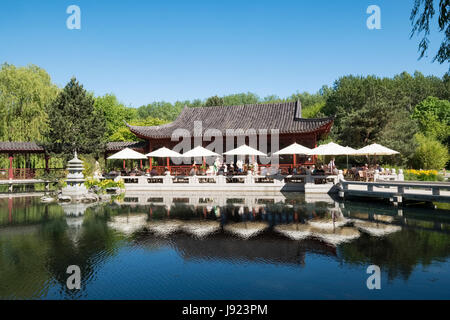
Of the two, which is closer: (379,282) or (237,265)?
(379,282)

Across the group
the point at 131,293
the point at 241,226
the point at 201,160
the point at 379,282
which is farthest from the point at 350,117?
the point at 131,293

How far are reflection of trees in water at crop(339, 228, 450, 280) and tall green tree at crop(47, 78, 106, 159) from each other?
21791 millimetres

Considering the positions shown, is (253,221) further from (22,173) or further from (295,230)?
(22,173)

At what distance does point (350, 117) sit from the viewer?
30984 millimetres

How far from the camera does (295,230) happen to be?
9.23 meters

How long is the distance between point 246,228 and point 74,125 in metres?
19.6

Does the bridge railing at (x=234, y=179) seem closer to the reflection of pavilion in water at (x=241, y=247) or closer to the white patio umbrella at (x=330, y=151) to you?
the white patio umbrella at (x=330, y=151)

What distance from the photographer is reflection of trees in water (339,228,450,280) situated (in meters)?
6.17

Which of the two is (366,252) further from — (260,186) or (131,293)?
(260,186)

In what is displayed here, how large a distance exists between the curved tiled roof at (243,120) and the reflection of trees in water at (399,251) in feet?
49.2

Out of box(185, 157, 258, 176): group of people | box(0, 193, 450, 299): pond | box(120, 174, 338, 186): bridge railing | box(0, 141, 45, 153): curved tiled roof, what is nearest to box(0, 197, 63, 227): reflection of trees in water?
box(0, 193, 450, 299): pond

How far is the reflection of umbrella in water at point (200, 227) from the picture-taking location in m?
8.96

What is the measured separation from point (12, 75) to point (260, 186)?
24128mm

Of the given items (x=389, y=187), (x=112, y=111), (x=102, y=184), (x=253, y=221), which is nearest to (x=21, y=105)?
(x=102, y=184)
